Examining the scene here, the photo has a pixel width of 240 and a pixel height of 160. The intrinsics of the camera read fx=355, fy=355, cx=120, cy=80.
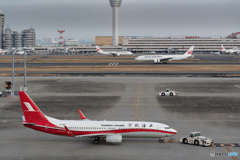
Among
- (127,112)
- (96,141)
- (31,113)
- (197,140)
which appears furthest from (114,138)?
(127,112)

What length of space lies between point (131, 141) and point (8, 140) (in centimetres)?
1736

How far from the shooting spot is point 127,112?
70562 mm

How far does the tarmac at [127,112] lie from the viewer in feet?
146

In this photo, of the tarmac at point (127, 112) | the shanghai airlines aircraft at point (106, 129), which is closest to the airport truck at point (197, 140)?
the tarmac at point (127, 112)

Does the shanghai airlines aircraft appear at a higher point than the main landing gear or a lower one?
higher

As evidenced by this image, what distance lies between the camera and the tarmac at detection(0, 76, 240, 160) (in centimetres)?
4441

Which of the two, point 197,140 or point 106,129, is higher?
point 106,129

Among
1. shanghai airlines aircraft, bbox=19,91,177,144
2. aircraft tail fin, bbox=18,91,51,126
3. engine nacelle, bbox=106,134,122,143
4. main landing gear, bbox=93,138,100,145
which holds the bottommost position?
main landing gear, bbox=93,138,100,145

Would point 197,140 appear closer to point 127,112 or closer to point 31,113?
point 31,113

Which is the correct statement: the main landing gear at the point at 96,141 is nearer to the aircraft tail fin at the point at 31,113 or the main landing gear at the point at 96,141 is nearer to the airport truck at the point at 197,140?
the aircraft tail fin at the point at 31,113

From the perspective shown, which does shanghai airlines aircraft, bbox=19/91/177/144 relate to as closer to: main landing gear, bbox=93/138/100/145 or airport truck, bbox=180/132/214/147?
main landing gear, bbox=93/138/100/145

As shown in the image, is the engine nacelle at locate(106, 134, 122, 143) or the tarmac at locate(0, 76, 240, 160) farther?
the engine nacelle at locate(106, 134, 122, 143)

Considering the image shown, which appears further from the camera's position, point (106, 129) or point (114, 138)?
point (106, 129)

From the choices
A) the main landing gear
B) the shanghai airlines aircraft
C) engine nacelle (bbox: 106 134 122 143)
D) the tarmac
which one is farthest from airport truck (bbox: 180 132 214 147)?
the main landing gear
